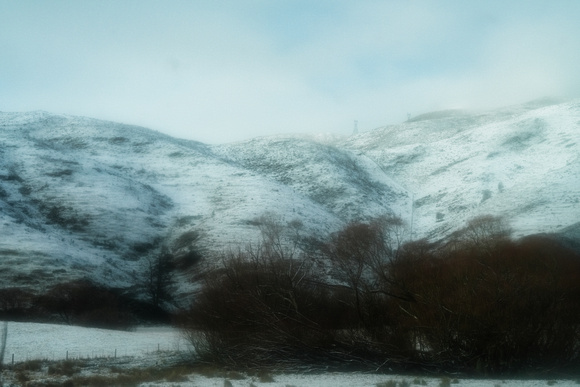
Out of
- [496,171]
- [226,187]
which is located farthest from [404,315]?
[496,171]

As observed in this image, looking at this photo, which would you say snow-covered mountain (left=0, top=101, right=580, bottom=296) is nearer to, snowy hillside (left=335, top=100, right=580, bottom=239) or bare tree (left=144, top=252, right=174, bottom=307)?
snowy hillside (left=335, top=100, right=580, bottom=239)

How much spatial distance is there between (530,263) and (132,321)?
1195 inches

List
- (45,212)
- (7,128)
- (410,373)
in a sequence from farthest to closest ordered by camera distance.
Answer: (7,128) → (45,212) → (410,373)

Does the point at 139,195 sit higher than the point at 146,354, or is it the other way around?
the point at 139,195

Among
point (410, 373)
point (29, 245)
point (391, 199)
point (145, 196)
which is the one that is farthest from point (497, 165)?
point (410, 373)

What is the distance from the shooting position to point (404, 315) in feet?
62.5

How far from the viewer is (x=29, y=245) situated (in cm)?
4912

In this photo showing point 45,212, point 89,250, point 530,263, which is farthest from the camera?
point 45,212

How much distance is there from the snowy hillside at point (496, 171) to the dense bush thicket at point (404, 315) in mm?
23440

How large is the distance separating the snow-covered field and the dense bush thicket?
1.20 m

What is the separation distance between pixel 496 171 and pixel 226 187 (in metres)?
28.9

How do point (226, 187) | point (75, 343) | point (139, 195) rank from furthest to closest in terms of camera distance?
1. point (226, 187)
2. point (139, 195)
3. point (75, 343)

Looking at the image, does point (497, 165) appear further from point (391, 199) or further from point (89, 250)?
point (89, 250)

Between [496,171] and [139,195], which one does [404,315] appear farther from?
[496,171]
